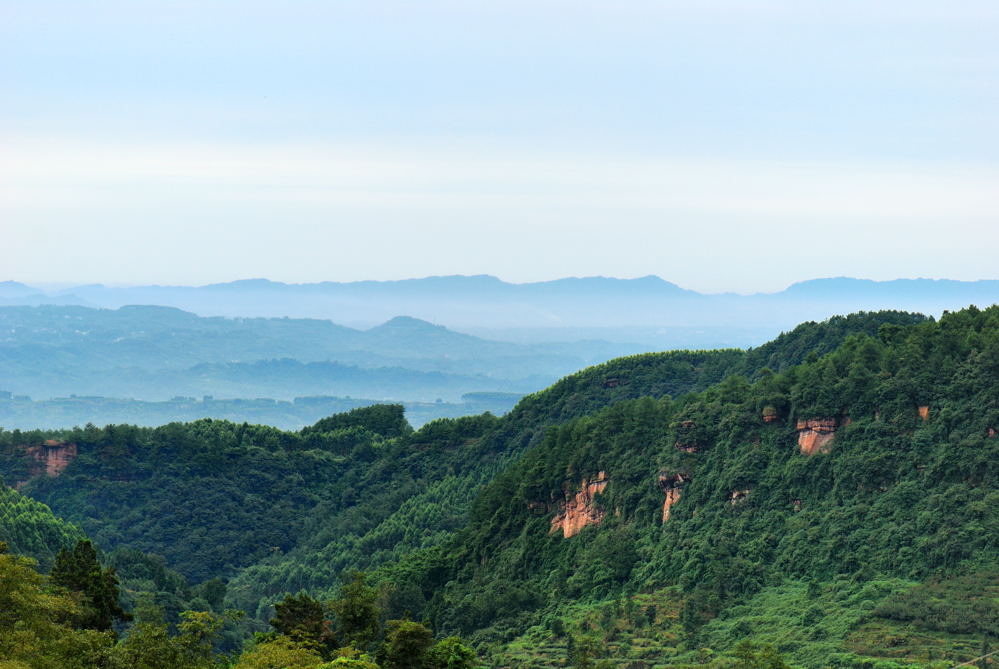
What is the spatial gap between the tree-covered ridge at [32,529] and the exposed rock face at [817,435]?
4636 cm

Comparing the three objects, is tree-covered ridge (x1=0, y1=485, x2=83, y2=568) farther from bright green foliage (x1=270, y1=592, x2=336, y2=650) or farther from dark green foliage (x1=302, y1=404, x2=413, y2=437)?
dark green foliage (x1=302, y1=404, x2=413, y2=437)

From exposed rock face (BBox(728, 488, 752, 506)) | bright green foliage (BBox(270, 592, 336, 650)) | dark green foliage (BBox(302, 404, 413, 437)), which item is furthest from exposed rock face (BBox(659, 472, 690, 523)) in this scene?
dark green foliage (BBox(302, 404, 413, 437))

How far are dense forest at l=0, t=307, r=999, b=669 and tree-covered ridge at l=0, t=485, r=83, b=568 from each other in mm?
341

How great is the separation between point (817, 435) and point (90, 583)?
37.9 metres

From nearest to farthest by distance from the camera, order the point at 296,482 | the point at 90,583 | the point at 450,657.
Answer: the point at 450,657 → the point at 90,583 → the point at 296,482

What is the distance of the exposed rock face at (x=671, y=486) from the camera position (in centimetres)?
7956

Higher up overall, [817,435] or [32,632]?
[817,435]

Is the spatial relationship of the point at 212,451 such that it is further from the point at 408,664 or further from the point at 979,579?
the point at 979,579

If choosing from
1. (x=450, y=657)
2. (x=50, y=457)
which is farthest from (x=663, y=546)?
(x=50, y=457)

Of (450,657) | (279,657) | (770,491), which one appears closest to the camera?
(279,657)

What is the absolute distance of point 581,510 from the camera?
86.2m

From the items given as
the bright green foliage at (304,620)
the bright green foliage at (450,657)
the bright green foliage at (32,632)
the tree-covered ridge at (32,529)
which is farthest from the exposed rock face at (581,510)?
the bright green foliage at (32,632)

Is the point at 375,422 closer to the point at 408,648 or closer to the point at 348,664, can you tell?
the point at 408,648

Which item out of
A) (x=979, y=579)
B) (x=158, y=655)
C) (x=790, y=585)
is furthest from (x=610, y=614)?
(x=158, y=655)
